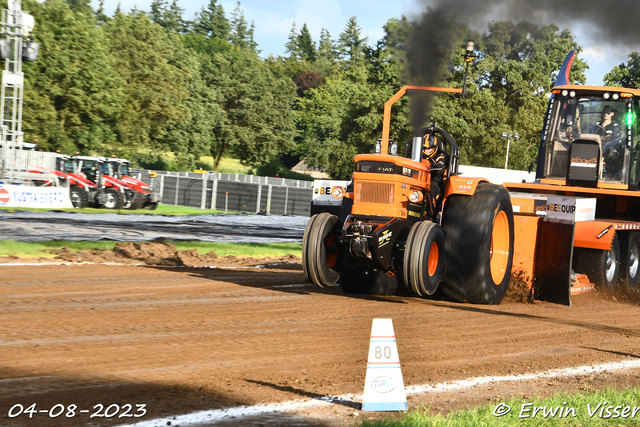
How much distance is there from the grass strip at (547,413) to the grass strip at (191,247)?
11.1 m

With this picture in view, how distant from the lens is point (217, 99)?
72.3 m

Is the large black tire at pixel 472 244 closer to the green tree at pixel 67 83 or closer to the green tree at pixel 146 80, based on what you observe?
the green tree at pixel 67 83

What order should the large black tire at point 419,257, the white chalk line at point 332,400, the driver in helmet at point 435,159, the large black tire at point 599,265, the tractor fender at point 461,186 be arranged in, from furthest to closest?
the large black tire at point 599,265 → the driver in helmet at point 435,159 → the tractor fender at point 461,186 → the large black tire at point 419,257 → the white chalk line at point 332,400

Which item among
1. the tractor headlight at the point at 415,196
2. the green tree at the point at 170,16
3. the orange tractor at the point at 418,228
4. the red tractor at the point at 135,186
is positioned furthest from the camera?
the green tree at the point at 170,16

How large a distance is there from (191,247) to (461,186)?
9285 millimetres

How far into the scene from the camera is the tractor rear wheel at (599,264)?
1197cm

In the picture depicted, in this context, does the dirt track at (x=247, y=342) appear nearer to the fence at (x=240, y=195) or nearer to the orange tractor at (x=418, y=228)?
the orange tractor at (x=418, y=228)

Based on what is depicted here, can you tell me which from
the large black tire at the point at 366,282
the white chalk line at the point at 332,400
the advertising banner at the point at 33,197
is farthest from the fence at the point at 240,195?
the white chalk line at the point at 332,400

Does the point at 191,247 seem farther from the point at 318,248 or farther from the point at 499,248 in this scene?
the point at 499,248

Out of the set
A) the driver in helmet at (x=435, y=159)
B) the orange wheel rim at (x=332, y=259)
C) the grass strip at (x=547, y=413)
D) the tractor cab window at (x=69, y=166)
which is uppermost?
the driver in helmet at (x=435, y=159)

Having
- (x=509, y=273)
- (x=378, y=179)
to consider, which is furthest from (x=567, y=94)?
(x=378, y=179)

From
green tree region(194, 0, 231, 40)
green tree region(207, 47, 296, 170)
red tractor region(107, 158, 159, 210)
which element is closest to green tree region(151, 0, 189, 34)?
green tree region(194, 0, 231, 40)

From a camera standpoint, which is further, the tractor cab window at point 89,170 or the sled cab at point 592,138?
the tractor cab window at point 89,170

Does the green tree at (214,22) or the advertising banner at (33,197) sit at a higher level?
the green tree at (214,22)
